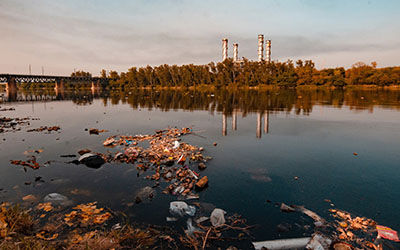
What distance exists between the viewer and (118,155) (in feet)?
35.7

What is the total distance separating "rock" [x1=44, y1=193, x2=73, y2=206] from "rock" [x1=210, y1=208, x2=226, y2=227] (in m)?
4.69

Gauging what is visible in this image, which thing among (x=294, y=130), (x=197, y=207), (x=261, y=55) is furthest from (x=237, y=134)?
(x=261, y=55)

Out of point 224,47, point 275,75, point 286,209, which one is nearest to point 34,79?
point 224,47

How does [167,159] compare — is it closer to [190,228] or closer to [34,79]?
[190,228]

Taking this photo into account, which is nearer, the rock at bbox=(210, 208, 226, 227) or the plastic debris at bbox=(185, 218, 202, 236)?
the plastic debris at bbox=(185, 218, 202, 236)

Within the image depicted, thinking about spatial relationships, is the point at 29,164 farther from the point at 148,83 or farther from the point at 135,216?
the point at 148,83

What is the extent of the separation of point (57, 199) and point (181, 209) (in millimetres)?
4290

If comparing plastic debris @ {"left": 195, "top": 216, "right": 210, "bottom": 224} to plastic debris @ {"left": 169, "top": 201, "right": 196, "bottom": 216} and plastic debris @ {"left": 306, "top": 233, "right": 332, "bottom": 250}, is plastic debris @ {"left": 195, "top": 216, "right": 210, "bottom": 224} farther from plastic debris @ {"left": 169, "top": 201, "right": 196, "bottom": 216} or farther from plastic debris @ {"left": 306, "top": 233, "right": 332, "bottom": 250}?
plastic debris @ {"left": 306, "top": 233, "right": 332, "bottom": 250}

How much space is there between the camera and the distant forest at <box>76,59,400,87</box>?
10712 cm

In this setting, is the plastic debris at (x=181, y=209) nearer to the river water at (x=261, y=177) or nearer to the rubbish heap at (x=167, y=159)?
the river water at (x=261, y=177)

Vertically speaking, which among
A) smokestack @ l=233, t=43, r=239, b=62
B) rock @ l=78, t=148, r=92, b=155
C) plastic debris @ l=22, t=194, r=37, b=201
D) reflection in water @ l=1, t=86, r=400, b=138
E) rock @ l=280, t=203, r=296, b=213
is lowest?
plastic debris @ l=22, t=194, r=37, b=201

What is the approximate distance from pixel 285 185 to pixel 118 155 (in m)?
8.15

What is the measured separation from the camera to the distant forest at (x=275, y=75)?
10712 centimetres

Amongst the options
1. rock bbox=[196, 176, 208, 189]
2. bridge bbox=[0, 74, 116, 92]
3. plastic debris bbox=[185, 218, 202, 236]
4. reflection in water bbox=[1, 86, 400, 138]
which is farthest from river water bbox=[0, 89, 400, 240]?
bridge bbox=[0, 74, 116, 92]
